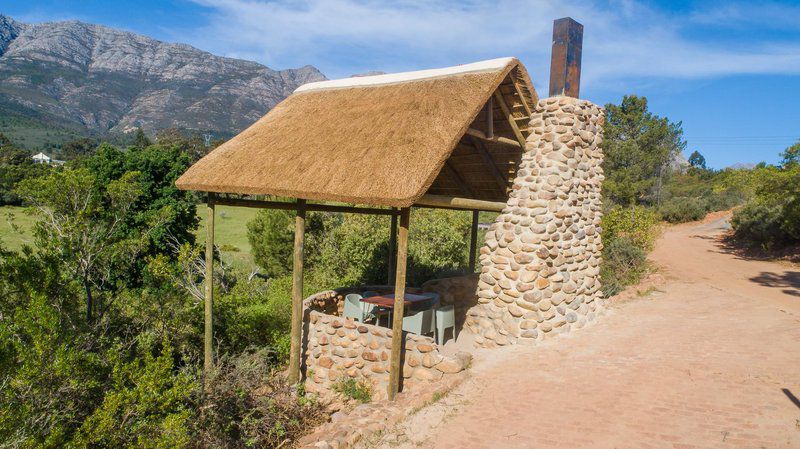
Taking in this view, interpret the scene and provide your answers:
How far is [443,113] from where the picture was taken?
6.71m

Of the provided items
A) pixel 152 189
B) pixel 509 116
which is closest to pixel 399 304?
pixel 509 116

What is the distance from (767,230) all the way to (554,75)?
15203 mm

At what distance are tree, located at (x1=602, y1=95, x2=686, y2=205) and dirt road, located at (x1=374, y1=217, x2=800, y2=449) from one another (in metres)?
18.5

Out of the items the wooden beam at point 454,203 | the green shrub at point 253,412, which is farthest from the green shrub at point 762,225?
the green shrub at point 253,412

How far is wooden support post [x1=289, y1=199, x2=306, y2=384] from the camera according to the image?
7.16 metres

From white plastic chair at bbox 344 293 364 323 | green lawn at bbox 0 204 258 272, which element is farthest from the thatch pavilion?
green lawn at bbox 0 204 258 272

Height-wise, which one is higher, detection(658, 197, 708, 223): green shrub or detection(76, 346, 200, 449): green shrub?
detection(658, 197, 708, 223): green shrub

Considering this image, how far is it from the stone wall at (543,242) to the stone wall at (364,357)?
4.48 feet

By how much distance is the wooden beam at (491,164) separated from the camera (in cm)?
931

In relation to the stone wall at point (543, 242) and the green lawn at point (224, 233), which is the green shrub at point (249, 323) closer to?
the stone wall at point (543, 242)

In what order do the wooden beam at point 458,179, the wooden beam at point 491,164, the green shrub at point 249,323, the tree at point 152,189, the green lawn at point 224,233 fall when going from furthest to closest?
the green lawn at point 224,233, the tree at point 152,189, the wooden beam at point 458,179, the green shrub at point 249,323, the wooden beam at point 491,164

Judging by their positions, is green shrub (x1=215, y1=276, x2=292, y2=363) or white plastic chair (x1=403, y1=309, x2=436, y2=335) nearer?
white plastic chair (x1=403, y1=309, x2=436, y2=335)

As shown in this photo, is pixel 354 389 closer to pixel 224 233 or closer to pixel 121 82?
pixel 224 233

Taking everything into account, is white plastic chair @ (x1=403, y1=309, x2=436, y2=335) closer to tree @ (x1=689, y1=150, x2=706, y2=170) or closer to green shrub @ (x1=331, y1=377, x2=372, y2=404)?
green shrub @ (x1=331, y1=377, x2=372, y2=404)
